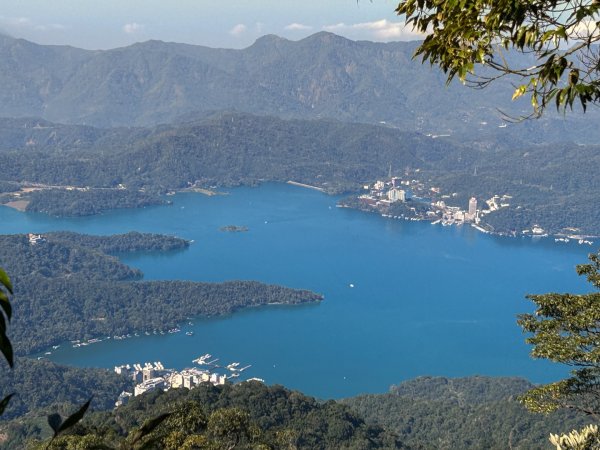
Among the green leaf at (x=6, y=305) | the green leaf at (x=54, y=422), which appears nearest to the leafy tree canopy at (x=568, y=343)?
the green leaf at (x=54, y=422)

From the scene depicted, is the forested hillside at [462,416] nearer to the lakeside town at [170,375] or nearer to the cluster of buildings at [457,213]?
the lakeside town at [170,375]

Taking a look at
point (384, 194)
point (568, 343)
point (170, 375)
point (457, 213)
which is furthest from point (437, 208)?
point (568, 343)

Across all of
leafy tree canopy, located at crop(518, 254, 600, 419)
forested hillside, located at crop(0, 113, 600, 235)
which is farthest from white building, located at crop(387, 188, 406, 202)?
leafy tree canopy, located at crop(518, 254, 600, 419)

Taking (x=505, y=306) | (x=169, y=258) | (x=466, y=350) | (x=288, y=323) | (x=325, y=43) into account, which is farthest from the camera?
(x=325, y=43)

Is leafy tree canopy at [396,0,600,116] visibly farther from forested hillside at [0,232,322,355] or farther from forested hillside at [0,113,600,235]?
forested hillside at [0,113,600,235]

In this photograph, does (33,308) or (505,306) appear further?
(505,306)

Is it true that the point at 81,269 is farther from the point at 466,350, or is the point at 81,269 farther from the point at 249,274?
the point at 466,350

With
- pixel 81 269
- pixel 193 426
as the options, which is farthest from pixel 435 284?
pixel 193 426
